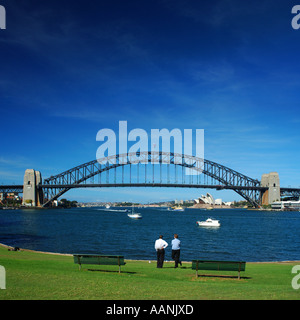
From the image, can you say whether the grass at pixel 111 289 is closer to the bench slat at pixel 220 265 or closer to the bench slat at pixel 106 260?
the bench slat at pixel 220 265

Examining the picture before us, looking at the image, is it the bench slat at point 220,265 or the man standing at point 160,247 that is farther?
the man standing at point 160,247

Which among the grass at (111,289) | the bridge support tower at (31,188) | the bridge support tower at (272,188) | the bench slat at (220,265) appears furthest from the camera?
the bridge support tower at (272,188)

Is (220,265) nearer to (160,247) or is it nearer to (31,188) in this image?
(160,247)

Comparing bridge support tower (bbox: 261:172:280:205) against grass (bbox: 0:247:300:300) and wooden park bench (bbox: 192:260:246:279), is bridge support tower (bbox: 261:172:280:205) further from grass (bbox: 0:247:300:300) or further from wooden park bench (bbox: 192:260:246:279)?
grass (bbox: 0:247:300:300)

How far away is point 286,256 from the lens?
72.4ft

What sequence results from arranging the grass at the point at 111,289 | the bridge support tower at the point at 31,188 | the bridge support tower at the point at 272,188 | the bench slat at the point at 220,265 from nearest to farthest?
the grass at the point at 111,289 < the bench slat at the point at 220,265 < the bridge support tower at the point at 31,188 < the bridge support tower at the point at 272,188

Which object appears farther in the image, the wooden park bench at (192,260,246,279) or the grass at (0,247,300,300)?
the wooden park bench at (192,260,246,279)

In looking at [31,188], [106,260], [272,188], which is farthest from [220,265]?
[272,188]

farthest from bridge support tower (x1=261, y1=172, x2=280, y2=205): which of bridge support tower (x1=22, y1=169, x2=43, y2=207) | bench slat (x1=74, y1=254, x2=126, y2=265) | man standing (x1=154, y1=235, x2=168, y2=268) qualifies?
bench slat (x1=74, y1=254, x2=126, y2=265)

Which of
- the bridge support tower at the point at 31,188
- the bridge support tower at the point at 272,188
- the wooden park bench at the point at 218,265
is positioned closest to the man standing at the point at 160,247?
the wooden park bench at the point at 218,265
